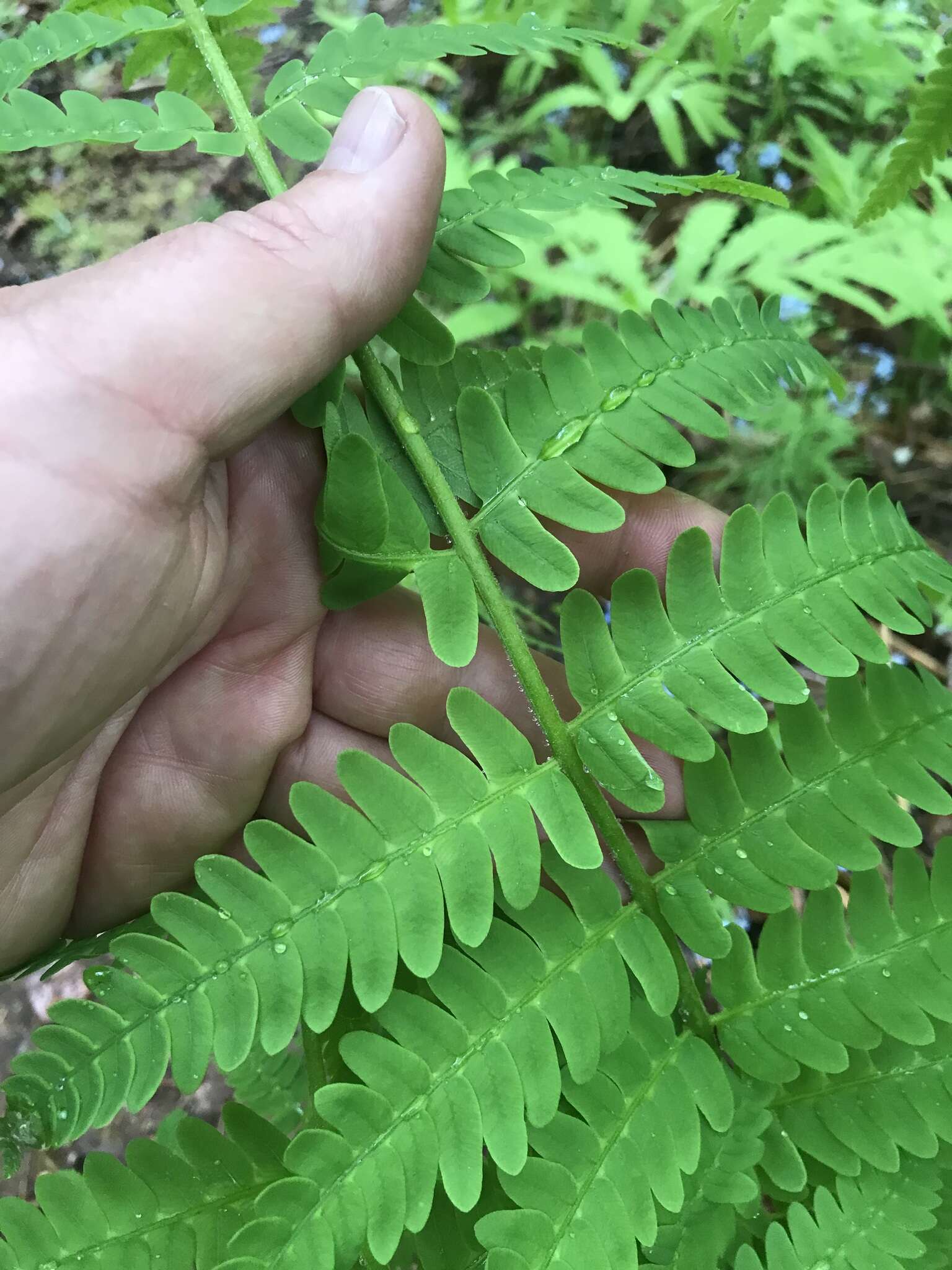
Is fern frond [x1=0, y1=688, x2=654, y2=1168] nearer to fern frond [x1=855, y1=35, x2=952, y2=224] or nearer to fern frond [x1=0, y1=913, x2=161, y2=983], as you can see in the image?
fern frond [x1=0, y1=913, x2=161, y2=983]

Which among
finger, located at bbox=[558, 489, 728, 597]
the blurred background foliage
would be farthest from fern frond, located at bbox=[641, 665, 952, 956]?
the blurred background foliage

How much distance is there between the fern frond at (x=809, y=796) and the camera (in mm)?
1469

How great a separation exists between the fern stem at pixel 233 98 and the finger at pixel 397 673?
0.84 metres

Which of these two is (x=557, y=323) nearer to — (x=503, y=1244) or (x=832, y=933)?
(x=832, y=933)

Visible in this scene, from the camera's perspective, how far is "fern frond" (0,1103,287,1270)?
138cm

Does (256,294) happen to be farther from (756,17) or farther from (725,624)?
(756,17)

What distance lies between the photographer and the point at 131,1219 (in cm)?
142

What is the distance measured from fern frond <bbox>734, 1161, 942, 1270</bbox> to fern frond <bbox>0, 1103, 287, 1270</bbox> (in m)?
0.83

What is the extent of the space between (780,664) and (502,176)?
3.25 ft

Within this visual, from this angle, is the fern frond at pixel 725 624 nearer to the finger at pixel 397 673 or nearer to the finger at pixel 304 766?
the finger at pixel 397 673

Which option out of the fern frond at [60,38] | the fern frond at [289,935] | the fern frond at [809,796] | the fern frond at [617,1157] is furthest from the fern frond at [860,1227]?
the fern frond at [60,38]

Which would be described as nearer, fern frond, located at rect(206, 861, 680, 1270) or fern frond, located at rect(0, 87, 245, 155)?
fern frond, located at rect(206, 861, 680, 1270)

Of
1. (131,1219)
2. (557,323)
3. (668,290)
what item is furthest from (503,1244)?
(557,323)

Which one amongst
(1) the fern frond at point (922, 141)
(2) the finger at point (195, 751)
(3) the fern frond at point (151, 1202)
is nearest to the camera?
(3) the fern frond at point (151, 1202)
